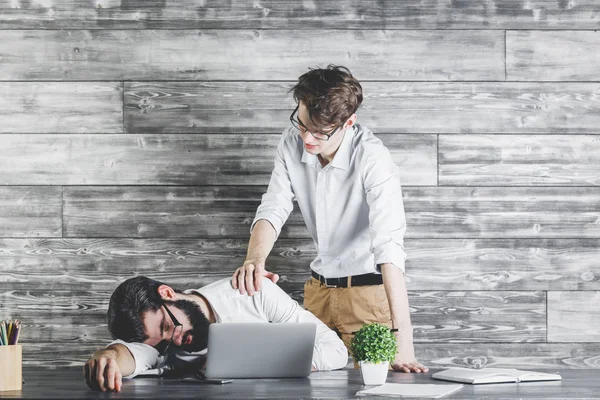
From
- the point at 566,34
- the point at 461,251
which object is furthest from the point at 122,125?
the point at 566,34

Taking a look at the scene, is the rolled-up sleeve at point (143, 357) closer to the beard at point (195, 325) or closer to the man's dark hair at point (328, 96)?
the beard at point (195, 325)

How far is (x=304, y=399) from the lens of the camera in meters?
1.55

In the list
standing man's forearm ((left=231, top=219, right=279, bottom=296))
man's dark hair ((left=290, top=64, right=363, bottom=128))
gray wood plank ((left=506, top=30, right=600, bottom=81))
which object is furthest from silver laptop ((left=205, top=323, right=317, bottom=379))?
gray wood plank ((left=506, top=30, right=600, bottom=81))

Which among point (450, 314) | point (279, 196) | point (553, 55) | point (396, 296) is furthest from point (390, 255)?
point (553, 55)

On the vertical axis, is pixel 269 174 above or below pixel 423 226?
above

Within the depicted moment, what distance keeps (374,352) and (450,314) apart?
4.10 ft

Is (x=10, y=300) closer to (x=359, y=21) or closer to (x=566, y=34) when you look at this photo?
(x=359, y=21)

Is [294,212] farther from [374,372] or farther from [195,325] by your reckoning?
[374,372]

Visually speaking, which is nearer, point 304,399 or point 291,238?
point 304,399

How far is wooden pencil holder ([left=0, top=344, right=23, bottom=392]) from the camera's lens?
1751 mm

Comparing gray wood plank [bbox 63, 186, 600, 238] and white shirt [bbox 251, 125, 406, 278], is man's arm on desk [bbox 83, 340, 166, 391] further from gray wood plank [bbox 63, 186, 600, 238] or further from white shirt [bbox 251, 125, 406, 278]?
gray wood plank [bbox 63, 186, 600, 238]

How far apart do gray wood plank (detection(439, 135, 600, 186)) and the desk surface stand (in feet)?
3.74

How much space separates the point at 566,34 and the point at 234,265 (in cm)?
175

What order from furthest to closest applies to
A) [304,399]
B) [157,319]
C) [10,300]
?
1. [10,300]
2. [157,319]
3. [304,399]
